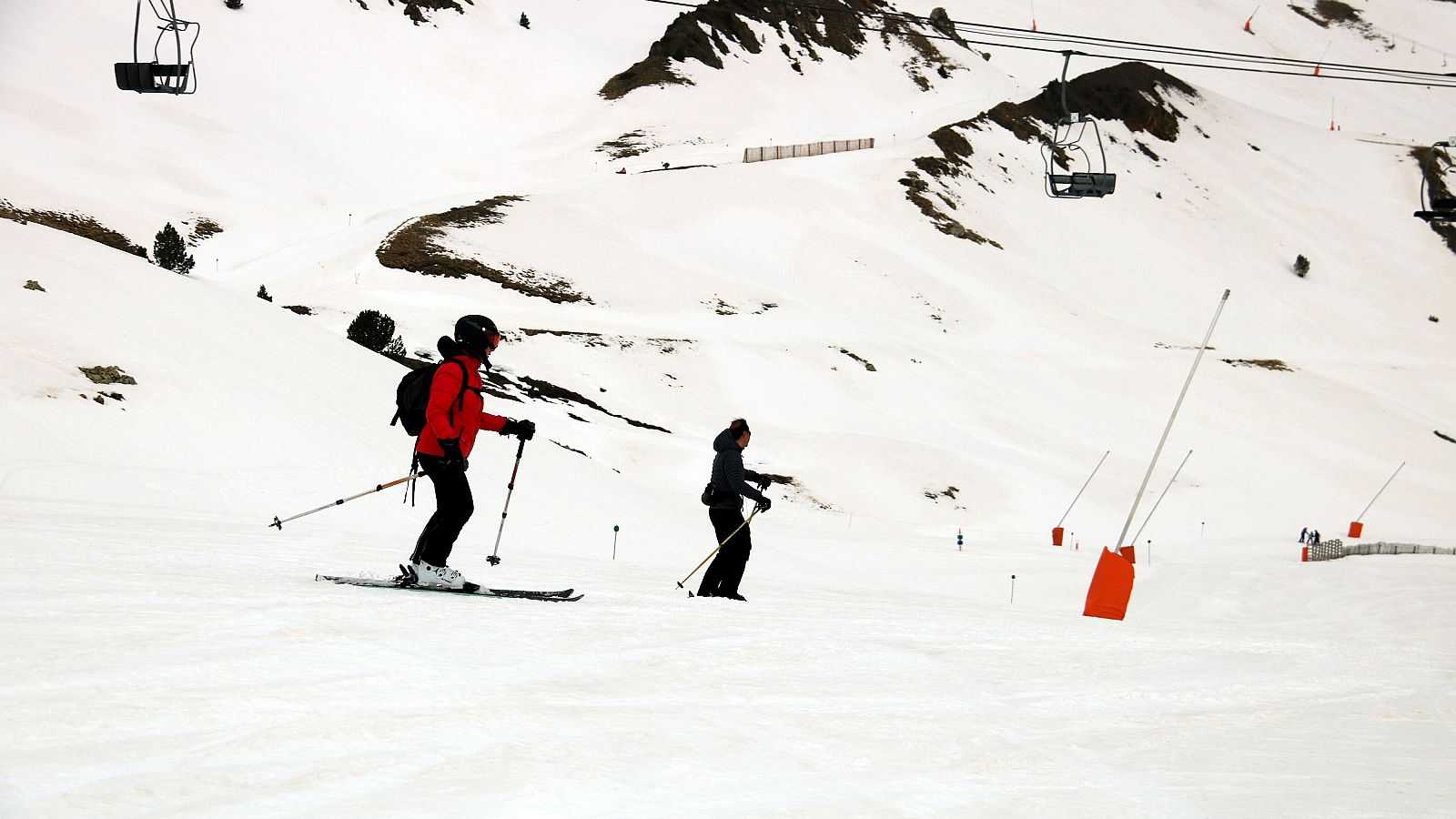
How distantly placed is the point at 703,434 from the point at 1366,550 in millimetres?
17881

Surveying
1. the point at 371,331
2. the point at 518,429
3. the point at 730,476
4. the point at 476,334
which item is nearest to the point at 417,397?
the point at 476,334

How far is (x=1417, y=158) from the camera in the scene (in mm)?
95000

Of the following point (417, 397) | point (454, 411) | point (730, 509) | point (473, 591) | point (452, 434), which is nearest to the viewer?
point (452, 434)

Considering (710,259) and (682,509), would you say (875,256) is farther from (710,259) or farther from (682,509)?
(682,509)

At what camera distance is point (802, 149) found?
72.2 m

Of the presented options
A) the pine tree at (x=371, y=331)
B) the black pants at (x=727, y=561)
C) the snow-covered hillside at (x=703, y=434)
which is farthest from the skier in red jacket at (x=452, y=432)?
the pine tree at (x=371, y=331)

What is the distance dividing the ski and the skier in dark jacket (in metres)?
1.71

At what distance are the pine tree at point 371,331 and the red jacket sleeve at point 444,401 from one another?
22.9 metres

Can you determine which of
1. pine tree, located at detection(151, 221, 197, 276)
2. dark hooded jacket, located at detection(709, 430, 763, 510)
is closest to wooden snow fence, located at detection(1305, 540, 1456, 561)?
dark hooded jacket, located at detection(709, 430, 763, 510)

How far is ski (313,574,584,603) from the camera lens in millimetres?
8141

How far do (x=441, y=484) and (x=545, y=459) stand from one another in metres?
12.4

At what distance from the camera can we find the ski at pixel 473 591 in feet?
26.7

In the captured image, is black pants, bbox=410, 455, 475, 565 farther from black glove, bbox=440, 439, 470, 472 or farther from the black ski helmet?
the black ski helmet

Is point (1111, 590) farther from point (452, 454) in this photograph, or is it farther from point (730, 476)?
point (452, 454)
